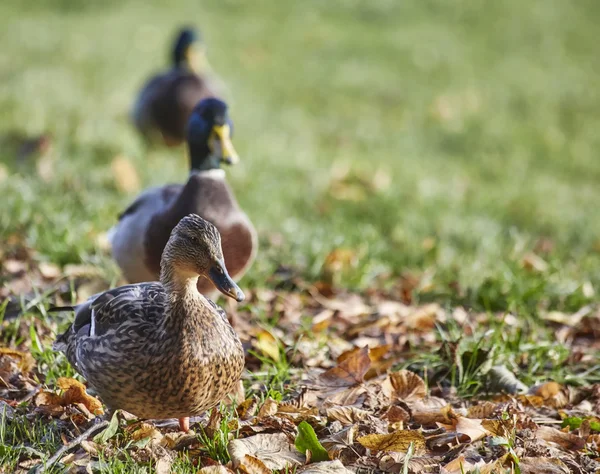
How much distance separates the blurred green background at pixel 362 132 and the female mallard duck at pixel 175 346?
1.65 metres

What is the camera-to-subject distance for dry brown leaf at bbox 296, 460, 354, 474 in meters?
2.34

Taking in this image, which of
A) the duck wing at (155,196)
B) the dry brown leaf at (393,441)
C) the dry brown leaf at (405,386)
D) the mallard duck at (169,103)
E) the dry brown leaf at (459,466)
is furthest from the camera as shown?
the mallard duck at (169,103)

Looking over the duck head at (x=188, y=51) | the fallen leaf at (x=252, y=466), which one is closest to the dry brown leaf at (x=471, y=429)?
the fallen leaf at (x=252, y=466)

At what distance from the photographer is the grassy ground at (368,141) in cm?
433

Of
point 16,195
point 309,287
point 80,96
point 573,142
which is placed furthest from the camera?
point 573,142

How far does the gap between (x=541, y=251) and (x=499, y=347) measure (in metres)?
2.44

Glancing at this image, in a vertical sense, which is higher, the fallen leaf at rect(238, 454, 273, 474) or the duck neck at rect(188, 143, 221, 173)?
the duck neck at rect(188, 143, 221, 173)

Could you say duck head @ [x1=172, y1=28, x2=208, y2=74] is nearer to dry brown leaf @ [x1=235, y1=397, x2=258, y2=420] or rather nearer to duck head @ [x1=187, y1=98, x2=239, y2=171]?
duck head @ [x1=187, y1=98, x2=239, y2=171]

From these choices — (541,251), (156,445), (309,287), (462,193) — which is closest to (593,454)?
(156,445)

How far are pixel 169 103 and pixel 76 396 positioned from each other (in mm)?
4706

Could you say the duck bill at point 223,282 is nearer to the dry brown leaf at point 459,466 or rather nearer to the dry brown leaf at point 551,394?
the dry brown leaf at point 459,466

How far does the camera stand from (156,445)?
248cm

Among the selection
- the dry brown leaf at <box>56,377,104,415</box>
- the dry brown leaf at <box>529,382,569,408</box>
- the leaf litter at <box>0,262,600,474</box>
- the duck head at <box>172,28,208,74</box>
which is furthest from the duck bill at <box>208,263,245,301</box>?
the duck head at <box>172,28,208,74</box>

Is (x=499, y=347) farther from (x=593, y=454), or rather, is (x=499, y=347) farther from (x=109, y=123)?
(x=109, y=123)
